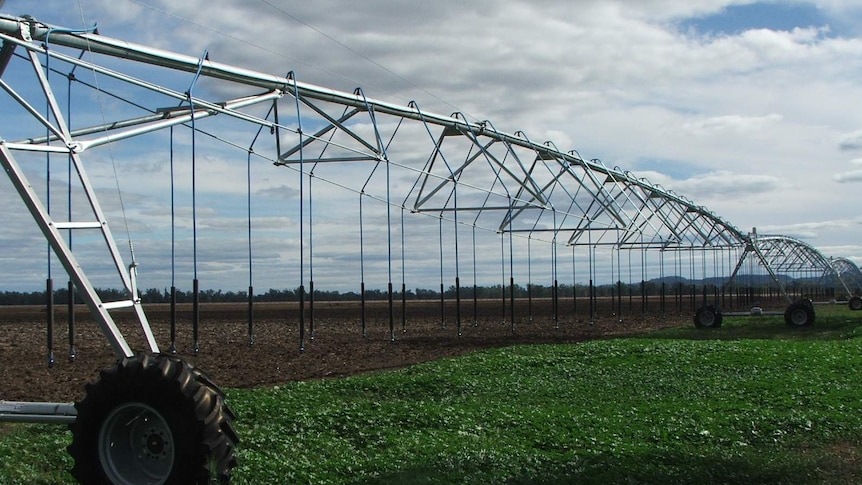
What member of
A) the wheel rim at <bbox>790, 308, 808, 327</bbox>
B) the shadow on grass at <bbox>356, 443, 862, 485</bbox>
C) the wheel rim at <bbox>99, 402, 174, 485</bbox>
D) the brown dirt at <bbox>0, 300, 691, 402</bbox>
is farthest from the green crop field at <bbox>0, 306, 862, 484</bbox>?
the wheel rim at <bbox>790, 308, 808, 327</bbox>

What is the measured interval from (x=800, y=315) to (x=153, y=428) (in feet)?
103

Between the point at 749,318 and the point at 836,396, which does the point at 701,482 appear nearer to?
the point at 836,396

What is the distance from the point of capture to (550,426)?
1152cm

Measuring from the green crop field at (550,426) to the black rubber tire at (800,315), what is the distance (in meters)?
15.6

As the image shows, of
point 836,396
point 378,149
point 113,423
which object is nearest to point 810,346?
point 836,396

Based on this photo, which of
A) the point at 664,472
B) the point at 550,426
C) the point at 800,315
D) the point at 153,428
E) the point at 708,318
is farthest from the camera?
the point at 708,318

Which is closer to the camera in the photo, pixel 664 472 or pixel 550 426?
pixel 664 472

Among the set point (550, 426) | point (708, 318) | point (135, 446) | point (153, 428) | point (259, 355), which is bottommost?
point (550, 426)

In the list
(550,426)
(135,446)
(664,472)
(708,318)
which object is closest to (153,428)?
(135,446)

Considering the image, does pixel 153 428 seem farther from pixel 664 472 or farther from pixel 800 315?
pixel 800 315

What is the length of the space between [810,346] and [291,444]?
1663 cm

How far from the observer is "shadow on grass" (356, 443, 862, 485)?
8.72m

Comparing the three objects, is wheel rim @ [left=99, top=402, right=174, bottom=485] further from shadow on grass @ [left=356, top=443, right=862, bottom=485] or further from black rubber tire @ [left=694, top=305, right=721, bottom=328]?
black rubber tire @ [left=694, top=305, right=721, bottom=328]

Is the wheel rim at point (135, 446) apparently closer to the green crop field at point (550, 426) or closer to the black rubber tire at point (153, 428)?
the black rubber tire at point (153, 428)
